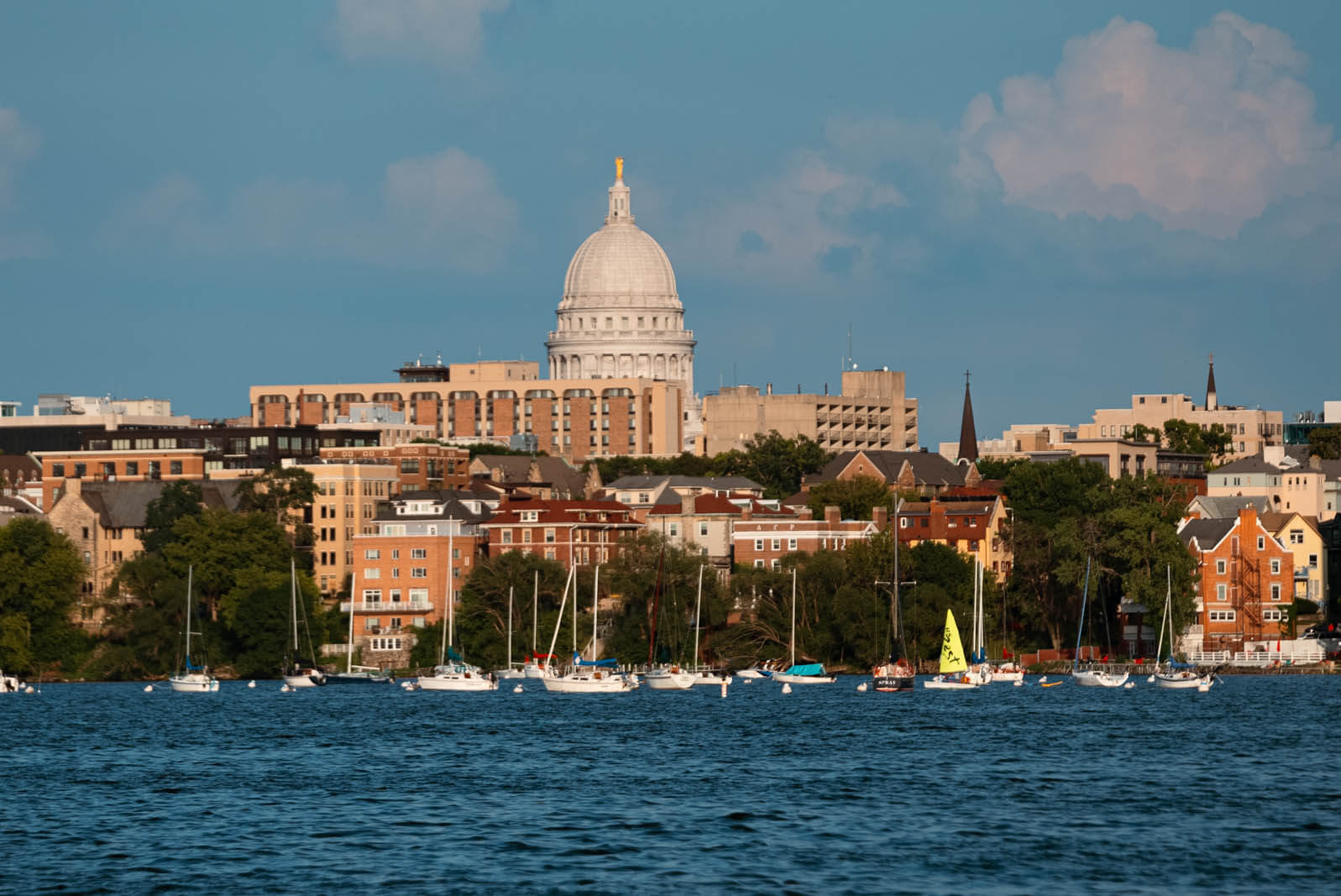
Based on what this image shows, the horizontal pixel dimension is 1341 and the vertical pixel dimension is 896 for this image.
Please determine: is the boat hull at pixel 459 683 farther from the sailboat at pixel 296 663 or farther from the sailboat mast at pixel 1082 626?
the sailboat mast at pixel 1082 626

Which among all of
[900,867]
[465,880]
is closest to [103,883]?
[465,880]

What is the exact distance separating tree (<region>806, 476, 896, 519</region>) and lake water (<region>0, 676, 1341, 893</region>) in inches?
2599

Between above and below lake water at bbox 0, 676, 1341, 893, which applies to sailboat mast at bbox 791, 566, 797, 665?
above

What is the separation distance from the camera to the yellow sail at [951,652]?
4902 inches

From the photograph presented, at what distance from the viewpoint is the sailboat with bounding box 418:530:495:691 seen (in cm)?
12575

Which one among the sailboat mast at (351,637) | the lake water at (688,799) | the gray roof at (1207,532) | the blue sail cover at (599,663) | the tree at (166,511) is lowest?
the lake water at (688,799)

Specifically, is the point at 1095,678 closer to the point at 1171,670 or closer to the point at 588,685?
the point at 1171,670

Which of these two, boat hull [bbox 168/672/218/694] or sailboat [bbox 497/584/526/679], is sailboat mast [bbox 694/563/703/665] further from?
boat hull [bbox 168/672/218/694]

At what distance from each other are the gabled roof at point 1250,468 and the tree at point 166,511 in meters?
74.9

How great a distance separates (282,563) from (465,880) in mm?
99594

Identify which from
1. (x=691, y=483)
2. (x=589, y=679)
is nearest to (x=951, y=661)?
(x=589, y=679)

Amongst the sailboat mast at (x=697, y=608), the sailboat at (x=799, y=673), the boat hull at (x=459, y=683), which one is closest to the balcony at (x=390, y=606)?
the sailboat mast at (x=697, y=608)

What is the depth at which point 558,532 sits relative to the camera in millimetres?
156750

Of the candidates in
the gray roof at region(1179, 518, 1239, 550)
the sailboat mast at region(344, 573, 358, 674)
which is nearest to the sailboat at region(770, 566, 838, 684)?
the gray roof at region(1179, 518, 1239, 550)
